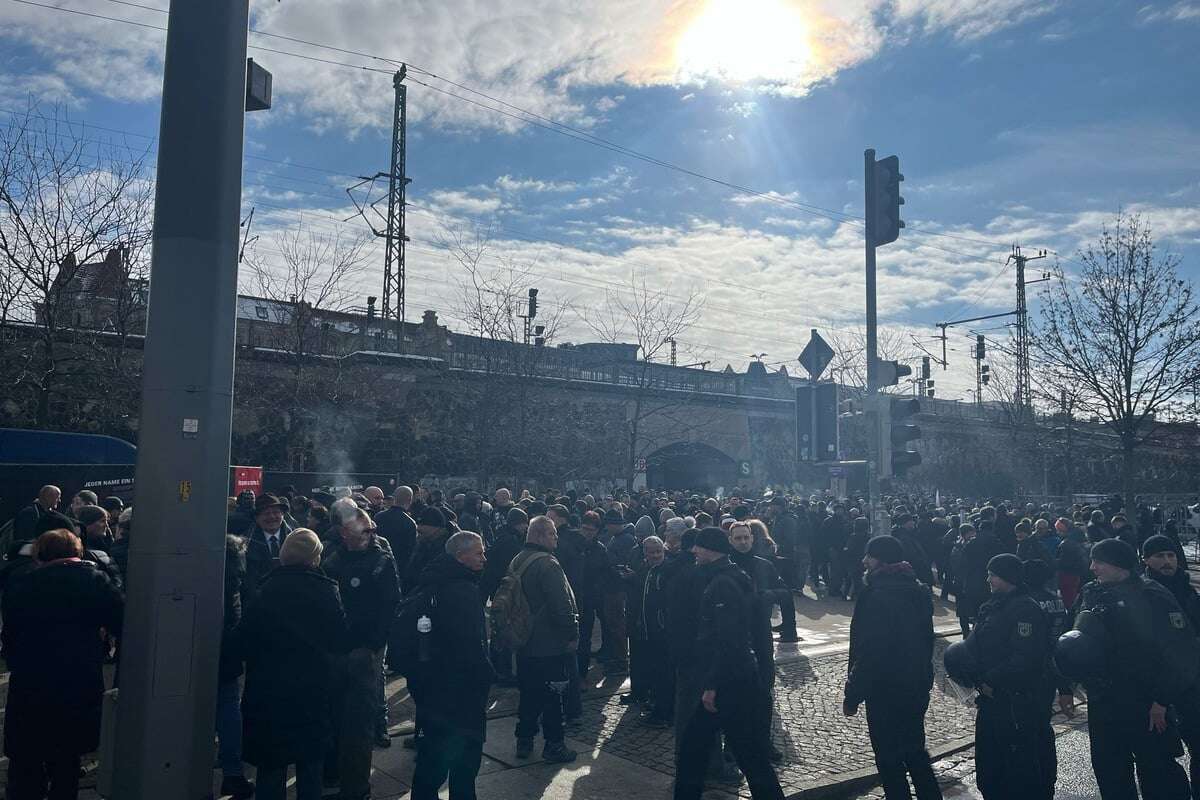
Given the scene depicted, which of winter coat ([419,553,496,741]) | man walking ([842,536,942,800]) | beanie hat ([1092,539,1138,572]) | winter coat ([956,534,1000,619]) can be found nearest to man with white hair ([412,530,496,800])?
winter coat ([419,553,496,741])

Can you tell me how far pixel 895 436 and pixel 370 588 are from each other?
326 inches

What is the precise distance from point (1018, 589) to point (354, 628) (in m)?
4.18

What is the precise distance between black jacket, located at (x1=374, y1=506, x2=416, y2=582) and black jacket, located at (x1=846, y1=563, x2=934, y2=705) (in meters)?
5.25

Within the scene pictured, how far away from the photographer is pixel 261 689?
4.55 meters

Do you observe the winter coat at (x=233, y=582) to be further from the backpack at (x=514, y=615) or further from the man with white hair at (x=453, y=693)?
the backpack at (x=514, y=615)

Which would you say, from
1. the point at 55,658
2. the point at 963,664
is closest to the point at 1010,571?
the point at 963,664

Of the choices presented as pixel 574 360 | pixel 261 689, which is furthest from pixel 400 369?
pixel 261 689

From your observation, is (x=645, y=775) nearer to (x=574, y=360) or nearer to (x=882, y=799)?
(x=882, y=799)

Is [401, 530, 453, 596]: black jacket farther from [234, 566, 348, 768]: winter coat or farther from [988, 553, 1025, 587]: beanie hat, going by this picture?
[988, 553, 1025, 587]: beanie hat

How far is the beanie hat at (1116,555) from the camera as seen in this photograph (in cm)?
542

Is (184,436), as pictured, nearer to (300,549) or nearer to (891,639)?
(300,549)

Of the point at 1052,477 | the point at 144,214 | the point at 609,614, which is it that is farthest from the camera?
the point at 1052,477

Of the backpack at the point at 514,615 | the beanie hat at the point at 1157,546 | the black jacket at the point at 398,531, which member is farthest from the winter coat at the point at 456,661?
the beanie hat at the point at 1157,546

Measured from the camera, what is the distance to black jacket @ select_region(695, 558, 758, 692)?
17.0 feet
